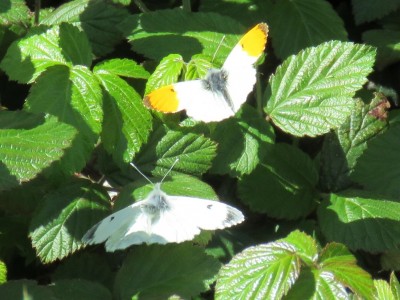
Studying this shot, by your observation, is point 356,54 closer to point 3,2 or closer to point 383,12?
point 383,12

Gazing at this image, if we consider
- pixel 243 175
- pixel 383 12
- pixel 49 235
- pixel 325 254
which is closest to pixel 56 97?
pixel 49 235

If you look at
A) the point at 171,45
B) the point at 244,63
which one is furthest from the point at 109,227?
the point at 171,45

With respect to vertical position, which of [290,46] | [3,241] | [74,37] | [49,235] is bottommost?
[3,241]

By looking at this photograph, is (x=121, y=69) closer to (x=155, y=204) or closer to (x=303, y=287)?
(x=155, y=204)

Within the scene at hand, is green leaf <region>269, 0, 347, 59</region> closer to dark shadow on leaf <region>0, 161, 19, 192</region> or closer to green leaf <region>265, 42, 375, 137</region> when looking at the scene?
green leaf <region>265, 42, 375, 137</region>

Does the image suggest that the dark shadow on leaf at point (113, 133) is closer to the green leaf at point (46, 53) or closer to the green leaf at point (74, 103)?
the green leaf at point (74, 103)

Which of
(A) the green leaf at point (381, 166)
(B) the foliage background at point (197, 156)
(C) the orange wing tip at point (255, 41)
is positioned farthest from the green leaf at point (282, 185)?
(C) the orange wing tip at point (255, 41)
